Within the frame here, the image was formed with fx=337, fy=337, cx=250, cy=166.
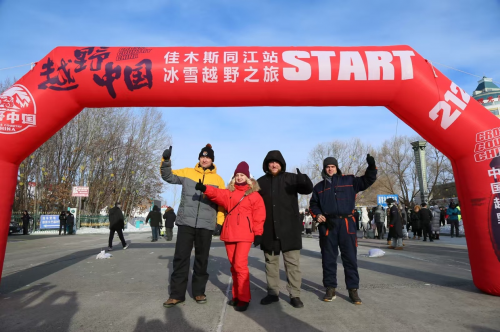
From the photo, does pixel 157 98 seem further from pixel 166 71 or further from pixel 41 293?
pixel 41 293

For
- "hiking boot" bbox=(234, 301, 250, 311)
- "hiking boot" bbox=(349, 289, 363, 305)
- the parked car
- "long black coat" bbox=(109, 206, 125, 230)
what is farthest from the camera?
the parked car

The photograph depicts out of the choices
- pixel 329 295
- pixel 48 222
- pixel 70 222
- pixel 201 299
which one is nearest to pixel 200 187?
pixel 201 299

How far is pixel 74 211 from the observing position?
26375 mm

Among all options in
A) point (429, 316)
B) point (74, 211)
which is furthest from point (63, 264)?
point (74, 211)

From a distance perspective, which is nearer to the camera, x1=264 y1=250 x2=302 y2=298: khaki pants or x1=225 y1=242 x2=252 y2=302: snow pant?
x1=225 y1=242 x2=252 y2=302: snow pant

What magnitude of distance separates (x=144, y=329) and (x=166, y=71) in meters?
3.46

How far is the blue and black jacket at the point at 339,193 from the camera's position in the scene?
4.49 m

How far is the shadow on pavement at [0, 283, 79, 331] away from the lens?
338cm

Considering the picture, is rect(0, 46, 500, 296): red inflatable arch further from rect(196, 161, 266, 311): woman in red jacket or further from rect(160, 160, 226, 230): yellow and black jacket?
rect(196, 161, 266, 311): woman in red jacket

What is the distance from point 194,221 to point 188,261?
1.74ft

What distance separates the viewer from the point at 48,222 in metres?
26.3

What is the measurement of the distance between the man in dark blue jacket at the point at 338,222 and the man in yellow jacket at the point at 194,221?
4.68ft

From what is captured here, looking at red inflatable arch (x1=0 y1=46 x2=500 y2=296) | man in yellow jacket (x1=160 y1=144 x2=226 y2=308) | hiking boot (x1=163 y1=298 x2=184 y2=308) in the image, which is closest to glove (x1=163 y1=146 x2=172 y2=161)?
man in yellow jacket (x1=160 y1=144 x2=226 y2=308)

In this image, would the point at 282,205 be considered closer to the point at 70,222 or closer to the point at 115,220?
the point at 115,220
